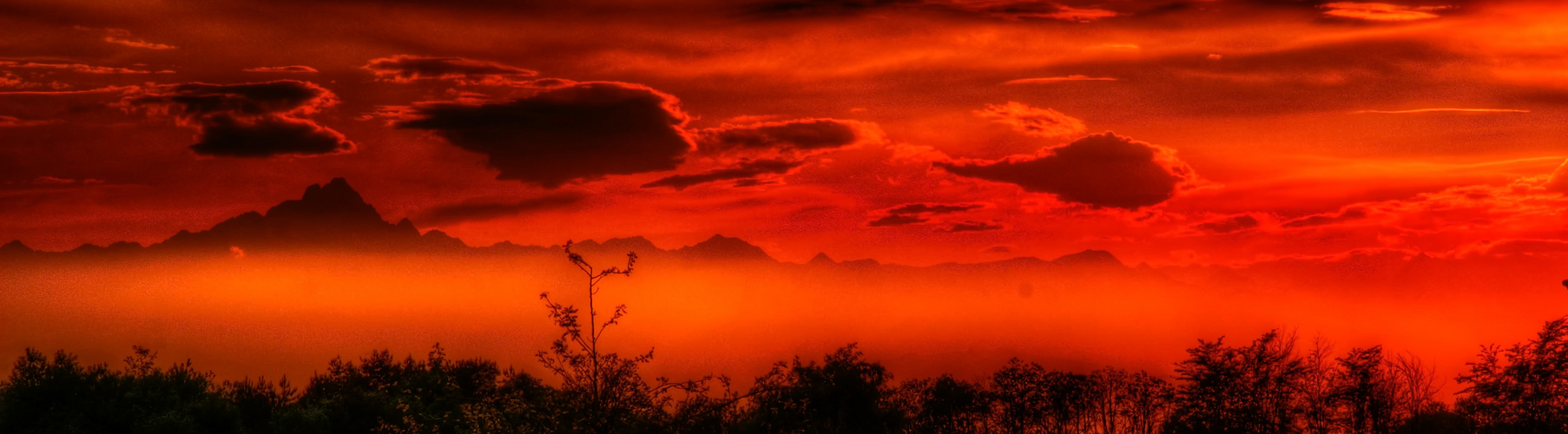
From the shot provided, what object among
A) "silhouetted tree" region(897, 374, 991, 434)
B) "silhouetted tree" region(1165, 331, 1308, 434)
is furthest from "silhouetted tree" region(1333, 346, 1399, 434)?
"silhouetted tree" region(897, 374, 991, 434)

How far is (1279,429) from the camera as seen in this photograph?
9500 cm

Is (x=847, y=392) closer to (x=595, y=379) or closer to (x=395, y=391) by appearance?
(x=395, y=391)

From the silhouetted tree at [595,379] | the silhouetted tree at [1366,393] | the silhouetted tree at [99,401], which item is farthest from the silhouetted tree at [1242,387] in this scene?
the silhouetted tree at [99,401]

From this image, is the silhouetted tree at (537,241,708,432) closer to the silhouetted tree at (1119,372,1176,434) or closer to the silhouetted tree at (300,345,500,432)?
the silhouetted tree at (300,345,500,432)

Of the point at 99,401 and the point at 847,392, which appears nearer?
the point at 99,401

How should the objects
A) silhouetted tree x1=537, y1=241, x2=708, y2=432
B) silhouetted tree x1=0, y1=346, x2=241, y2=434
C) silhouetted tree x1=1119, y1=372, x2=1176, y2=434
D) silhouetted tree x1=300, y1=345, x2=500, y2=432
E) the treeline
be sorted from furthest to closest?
1. silhouetted tree x1=1119, y1=372, x2=1176, y2=434
2. silhouetted tree x1=300, y1=345, x2=500, y2=432
3. silhouetted tree x1=0, y1=346, x2=241, y2=434
4. the treeline
5. silhouetted tree x1=537, y1=241, x2=708, y2=432

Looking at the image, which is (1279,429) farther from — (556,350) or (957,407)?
(556,350)

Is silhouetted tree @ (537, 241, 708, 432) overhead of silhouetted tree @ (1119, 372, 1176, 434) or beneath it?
overhead

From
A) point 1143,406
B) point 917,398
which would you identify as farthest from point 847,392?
point 1143,406

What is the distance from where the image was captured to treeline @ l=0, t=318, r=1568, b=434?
76.0 metres

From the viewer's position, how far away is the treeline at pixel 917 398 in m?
76.0

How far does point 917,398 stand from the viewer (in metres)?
132

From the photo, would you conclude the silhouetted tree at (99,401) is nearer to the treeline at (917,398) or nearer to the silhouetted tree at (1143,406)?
the treeline at (917,398)

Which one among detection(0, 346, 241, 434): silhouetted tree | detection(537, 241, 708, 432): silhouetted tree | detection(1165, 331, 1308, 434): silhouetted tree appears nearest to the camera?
detection(537, 241, 708, 432): silhouetted tree
